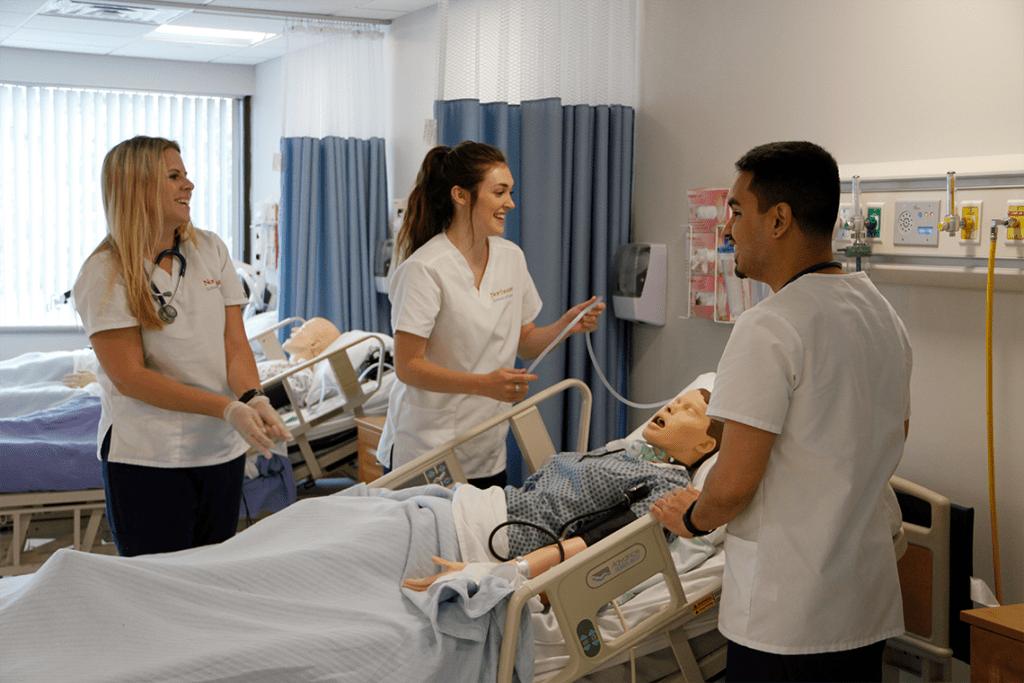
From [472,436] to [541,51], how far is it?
1.49m

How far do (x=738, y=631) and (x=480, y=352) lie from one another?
113 centimetres

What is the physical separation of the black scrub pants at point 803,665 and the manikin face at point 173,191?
155cm

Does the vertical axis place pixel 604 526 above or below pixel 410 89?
below

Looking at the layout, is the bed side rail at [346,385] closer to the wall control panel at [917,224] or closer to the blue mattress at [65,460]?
the blue mattress at [65,460]

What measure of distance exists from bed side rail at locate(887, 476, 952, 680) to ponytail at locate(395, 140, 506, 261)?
129 cm

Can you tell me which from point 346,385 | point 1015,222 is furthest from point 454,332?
point 346,385

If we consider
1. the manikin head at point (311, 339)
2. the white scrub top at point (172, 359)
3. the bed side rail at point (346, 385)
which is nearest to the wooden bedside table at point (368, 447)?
the bed side rail at point (346, 385)

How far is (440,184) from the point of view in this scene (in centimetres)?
237

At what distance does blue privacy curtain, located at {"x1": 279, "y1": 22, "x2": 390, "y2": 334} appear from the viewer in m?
4.70

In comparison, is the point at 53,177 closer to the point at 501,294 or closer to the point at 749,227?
the point at 501,294

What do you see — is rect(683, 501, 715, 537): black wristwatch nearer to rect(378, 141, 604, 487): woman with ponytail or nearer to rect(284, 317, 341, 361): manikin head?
rect(378, 141, 604, 487): woman with ponytail

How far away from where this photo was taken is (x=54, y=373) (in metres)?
4.72

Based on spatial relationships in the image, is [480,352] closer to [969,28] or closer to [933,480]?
[933,480]

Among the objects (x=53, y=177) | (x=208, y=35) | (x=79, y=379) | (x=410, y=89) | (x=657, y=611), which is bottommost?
(x=657, y=611)
